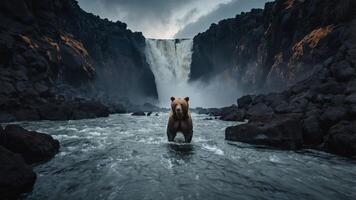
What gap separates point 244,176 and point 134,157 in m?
4.54

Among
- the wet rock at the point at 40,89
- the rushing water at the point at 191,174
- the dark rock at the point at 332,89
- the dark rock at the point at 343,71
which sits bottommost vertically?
the rushing water at the point at 191,174

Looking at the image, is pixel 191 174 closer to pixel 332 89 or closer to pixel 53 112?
pixel 332 89

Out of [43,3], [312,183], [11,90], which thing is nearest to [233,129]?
[312,183]

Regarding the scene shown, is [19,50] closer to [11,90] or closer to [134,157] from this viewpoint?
[11,90]

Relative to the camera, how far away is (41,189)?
6.79 metres

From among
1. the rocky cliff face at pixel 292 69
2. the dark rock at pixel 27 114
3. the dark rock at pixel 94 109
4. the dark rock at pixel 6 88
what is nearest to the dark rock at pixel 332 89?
the rocky cliff face at pixel 292 69

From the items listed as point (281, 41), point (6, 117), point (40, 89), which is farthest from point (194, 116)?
point (6, 117)

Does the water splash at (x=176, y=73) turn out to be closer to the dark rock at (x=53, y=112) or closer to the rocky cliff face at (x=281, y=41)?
the rocky cliff face at (x=281, y=41)

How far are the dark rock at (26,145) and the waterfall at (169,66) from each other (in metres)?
95.9

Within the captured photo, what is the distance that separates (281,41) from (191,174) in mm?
54511

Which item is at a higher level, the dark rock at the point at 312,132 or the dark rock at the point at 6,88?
the dark rock at the point at 6,88

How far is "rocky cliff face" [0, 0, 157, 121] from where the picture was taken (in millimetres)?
32416

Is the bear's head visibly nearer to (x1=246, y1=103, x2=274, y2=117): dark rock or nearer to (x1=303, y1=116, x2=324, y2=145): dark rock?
(x1=303, y1=116, x2=324, y2=145): dark rock

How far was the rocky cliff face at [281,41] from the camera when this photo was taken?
39.5 metres
